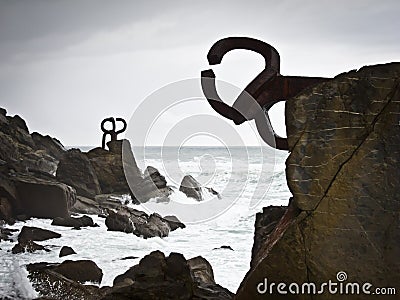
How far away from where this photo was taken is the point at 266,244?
253cm

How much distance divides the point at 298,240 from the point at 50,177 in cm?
815

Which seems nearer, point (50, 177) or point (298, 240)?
point (298, 240)

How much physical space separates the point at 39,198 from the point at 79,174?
9.83ft

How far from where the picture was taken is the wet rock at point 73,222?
7922mm

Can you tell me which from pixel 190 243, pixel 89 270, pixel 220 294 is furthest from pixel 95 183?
pixel 220 294

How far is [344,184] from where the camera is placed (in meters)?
2.23

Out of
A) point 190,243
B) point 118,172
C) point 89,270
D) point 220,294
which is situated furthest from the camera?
point 118,172

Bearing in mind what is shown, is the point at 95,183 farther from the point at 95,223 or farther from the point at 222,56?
the point at 222,56

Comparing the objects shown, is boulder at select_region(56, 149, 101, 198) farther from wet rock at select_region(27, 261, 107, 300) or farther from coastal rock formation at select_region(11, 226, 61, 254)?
wet rock at select_region(27, 261, 107, 300)

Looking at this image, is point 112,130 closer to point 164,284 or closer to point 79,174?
point 79,174

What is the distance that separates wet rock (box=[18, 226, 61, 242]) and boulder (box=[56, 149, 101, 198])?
12.5 ft

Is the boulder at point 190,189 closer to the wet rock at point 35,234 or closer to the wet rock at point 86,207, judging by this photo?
the wet rock at point 86,207

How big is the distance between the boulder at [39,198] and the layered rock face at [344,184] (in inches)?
258

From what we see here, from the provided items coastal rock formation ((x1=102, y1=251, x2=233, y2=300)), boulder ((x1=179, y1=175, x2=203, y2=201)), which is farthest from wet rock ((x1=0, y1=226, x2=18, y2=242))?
boulder ((x1=179, y1=175, x2=203, y2=201))
